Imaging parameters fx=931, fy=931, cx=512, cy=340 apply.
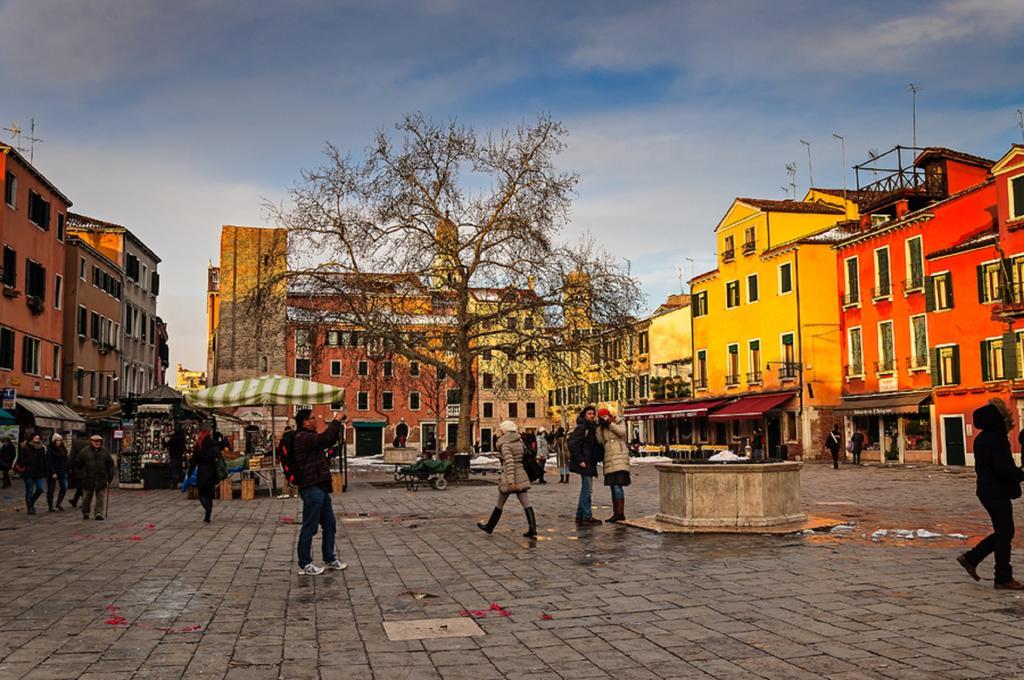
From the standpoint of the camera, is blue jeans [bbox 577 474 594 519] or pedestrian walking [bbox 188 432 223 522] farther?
pedestrian walking [bbox 188 432 223 522]

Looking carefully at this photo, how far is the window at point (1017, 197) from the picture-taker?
108ft

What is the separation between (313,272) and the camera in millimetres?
27938

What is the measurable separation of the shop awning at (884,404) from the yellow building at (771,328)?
188cm

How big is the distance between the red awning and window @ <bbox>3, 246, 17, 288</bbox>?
33.6 metres

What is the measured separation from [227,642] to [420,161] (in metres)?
22.8

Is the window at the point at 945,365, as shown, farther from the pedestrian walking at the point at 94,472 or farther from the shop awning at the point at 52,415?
the shop awning at the point at 52,415

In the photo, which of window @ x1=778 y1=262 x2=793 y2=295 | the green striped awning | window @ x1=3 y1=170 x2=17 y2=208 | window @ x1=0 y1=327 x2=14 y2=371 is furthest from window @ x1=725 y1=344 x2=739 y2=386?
window @ x1=3 y1=170 x2=17 y2=208

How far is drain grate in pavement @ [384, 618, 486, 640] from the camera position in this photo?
6.77 meters

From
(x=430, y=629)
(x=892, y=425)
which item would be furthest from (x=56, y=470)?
(x=892, y=425)

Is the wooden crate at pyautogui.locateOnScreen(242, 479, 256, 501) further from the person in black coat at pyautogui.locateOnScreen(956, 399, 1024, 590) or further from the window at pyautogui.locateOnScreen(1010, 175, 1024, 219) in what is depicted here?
the window at pyautogui.locateOnScreen(1010, 175, 1024, 219)

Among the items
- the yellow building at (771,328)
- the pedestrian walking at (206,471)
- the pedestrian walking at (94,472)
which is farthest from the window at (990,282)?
the pedestrian walking at (94,472)

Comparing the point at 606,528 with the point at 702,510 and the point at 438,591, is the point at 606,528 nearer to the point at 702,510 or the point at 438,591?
the point at 702,510

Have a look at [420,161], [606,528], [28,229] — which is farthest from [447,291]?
[28,229]

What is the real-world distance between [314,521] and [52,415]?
1212 inches
